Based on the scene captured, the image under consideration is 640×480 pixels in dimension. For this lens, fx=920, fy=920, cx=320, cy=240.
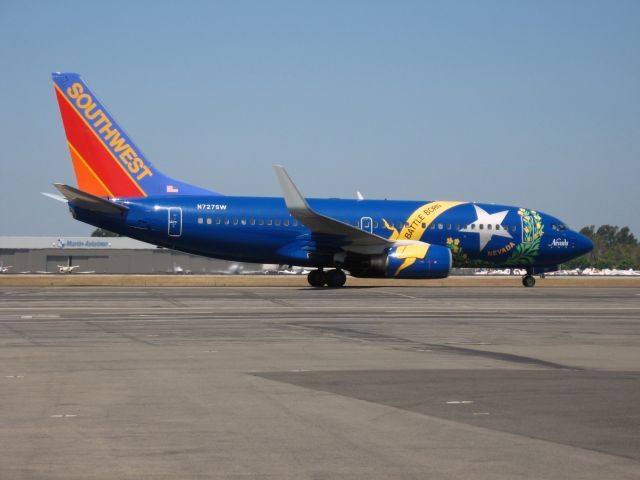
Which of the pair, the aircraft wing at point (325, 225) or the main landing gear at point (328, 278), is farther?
the main landing gear at point (328, 278)

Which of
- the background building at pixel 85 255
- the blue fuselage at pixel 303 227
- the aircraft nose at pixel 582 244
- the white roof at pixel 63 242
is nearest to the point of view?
the blue fuselage at pixel 303 227

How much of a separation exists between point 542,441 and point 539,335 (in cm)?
1115

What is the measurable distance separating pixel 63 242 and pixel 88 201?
67.0 m

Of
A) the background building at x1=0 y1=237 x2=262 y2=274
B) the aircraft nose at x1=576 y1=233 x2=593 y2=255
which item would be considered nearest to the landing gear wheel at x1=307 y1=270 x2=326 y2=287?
the aircraft nose at x1=576 y1=233 x2=593 y2=255

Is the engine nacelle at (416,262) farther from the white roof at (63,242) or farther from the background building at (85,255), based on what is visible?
the white roof at (63,242)

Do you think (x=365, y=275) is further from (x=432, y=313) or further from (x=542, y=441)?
(x=542, y=441)

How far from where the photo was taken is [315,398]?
1061cm

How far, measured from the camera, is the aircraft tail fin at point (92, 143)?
3759 centimetres

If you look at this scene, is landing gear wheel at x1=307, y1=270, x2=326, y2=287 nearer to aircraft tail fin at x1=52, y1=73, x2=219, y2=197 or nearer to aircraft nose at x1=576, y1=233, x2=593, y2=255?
aircraft tail fin at x1=52, y1=73, x2=219, y2=197

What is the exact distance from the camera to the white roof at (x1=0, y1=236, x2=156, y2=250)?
97.9 meters

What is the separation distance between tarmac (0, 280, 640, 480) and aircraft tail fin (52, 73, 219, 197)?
15.8 metres

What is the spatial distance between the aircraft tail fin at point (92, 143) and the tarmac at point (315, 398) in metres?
15.8

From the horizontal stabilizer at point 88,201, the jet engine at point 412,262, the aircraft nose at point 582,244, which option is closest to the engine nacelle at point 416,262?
the jet engine at point 412,262

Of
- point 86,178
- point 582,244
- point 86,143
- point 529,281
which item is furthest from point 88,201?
point 582,244
